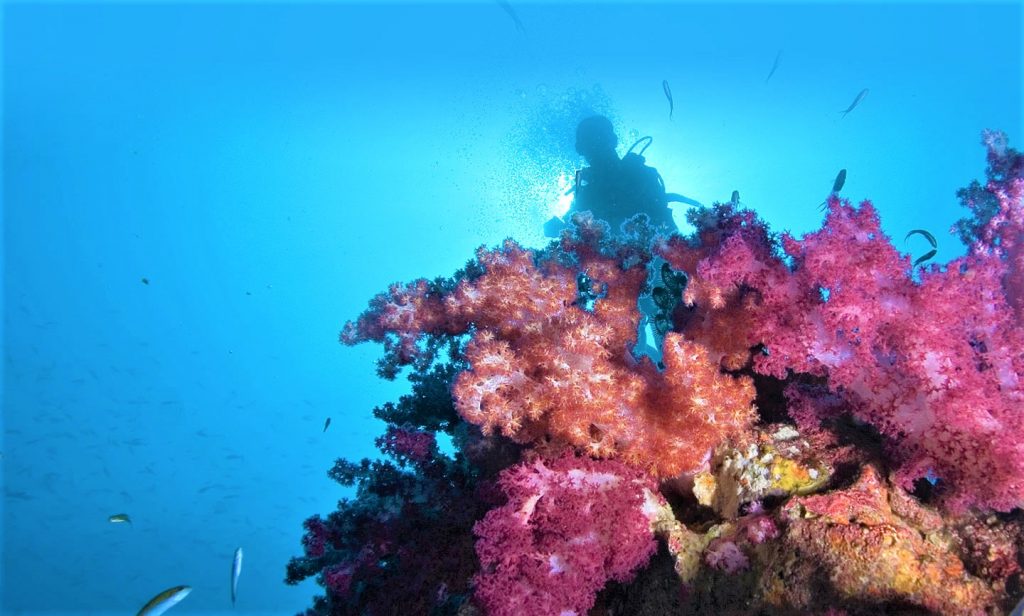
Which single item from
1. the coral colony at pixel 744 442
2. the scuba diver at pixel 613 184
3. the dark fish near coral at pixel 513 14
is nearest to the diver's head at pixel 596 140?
the scuba diver at pixel 613 184

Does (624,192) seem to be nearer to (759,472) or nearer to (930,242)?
(930,242)

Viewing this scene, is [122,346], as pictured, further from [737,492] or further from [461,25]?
[737,492]

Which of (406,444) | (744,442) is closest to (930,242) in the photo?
(744,442)

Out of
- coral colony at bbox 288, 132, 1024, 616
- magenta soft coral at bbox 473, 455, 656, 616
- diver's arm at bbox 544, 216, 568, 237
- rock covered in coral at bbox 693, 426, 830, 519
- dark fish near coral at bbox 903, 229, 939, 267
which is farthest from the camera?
diver's arm at bbox 544, 216, 568, 237

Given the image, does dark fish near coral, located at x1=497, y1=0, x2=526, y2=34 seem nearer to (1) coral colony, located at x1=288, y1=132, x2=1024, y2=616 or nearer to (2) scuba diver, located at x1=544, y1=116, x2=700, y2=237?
(2) scuba diver, located at x1=544, y1=116, x2=700, y2=237

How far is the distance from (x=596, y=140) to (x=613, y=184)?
1.26 meters

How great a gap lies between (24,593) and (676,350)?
64124mm

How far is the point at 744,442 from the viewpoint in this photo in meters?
3.51

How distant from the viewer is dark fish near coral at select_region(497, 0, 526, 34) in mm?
33844

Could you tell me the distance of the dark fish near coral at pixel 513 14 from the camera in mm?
33844

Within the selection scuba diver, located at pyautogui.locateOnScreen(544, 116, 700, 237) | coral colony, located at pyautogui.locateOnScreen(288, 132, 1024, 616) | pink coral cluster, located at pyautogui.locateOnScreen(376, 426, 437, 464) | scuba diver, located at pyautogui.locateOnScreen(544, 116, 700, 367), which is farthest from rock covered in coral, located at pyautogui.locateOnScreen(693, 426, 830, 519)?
scuba diver, located at pyautogui.locateOnScreen(544, 116, 700, 237)

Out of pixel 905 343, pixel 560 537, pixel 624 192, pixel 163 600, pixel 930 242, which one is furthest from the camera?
pixel 624 192

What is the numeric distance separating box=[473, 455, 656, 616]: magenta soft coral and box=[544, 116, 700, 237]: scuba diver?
32.6ft

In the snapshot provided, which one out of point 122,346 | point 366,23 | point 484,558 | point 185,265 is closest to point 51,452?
point 122,346
